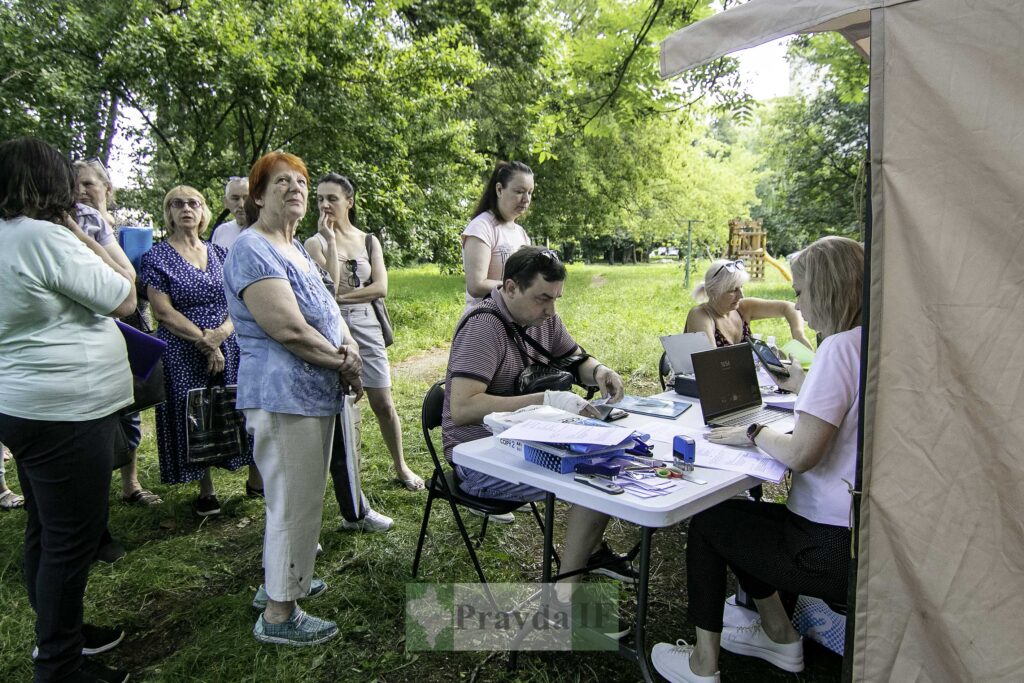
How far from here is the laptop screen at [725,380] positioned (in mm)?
2457

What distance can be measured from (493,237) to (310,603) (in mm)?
2004

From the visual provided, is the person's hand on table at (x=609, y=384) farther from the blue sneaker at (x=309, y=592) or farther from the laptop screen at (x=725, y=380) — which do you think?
the blue sneaker at (x=309, y=592)

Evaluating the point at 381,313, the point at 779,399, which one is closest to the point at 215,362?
the point at 381,313

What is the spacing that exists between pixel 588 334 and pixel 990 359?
27.6ft

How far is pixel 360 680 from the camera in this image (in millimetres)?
2268

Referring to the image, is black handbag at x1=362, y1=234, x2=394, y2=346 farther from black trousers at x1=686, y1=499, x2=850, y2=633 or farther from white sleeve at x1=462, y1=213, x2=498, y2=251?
black trousers at x1=686, y1=499, x2=850, y2=633

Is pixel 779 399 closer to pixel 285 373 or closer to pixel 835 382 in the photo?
pixel 835 382

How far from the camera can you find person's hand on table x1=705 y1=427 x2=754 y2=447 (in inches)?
85.4

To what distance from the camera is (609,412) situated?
2.43 meters

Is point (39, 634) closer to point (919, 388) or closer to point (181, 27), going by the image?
point (919, 388)

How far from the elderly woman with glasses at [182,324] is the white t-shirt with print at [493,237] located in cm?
134

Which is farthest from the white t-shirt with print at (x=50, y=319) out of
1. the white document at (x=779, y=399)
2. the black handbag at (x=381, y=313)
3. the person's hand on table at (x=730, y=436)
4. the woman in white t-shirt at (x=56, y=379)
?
the white document at (x=779, y=399)

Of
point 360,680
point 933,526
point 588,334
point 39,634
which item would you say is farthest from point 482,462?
point 588,334

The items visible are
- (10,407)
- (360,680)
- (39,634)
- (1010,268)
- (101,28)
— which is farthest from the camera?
(101,28)
